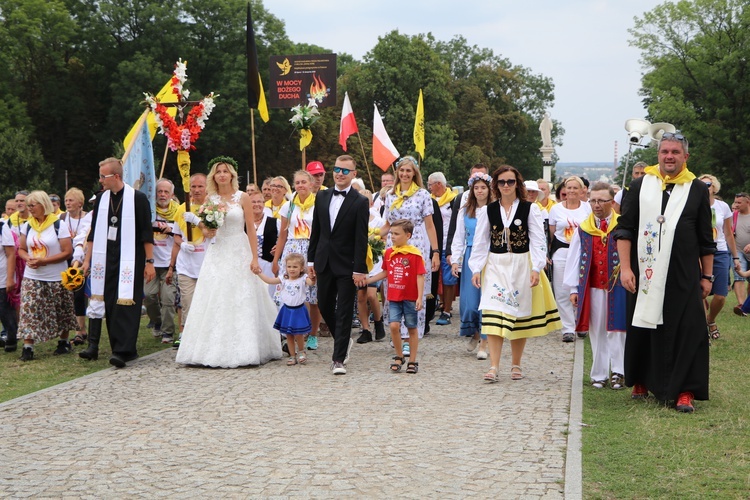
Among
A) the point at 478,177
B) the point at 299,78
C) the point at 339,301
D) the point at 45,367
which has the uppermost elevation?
the point at 299,78

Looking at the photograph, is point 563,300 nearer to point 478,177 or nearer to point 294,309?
point 478,177

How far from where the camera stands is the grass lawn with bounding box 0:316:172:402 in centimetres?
999

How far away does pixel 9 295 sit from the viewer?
42.0 ft

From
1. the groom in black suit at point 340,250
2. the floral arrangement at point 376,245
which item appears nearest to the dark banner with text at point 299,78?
the floral arrangement at point 376,245

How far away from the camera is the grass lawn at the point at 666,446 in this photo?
5.88 m

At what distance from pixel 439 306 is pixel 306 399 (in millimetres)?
9093

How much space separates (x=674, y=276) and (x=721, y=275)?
234 inches

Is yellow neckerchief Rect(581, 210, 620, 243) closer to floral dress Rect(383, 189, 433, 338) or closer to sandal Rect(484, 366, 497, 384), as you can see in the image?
sandal Rect(484, 366, 497, 384)

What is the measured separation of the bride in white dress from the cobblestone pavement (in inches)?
11.4

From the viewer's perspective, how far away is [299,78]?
34.2m

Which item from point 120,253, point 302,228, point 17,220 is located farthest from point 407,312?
point 17,220

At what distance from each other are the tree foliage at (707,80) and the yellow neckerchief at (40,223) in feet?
139

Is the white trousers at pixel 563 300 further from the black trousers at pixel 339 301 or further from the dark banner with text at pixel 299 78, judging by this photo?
the dark banner with text at pixel 299 78

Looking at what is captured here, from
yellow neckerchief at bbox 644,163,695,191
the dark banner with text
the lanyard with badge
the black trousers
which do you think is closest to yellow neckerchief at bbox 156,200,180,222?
the lanyard with badge
